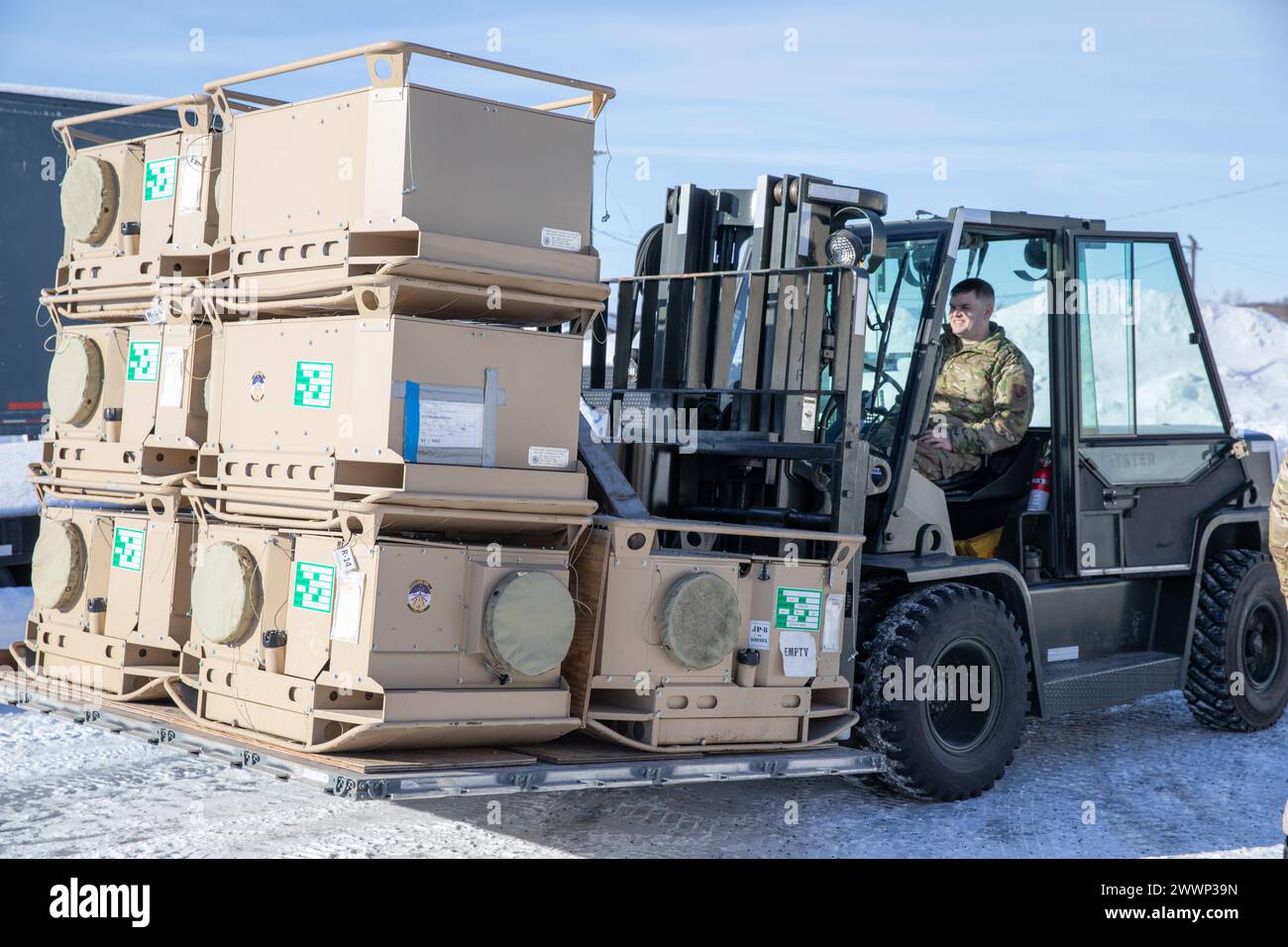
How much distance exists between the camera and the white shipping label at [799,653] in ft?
18.1

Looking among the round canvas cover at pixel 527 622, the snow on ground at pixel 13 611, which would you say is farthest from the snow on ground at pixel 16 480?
the round canvas cover at pixel 527 622

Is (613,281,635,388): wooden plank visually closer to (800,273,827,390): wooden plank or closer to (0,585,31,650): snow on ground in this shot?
(800,273,827,390): wooden plank

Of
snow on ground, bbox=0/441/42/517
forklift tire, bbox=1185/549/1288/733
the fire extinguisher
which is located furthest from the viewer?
snow on ground, bbox=0/441/42/517

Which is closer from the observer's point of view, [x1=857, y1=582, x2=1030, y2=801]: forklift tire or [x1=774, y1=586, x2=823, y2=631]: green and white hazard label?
[x1=774, y1=586, x2=823, y2=631]: green and white hazard label

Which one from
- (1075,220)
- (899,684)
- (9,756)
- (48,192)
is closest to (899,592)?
(899,684)

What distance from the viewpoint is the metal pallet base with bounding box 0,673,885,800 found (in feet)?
14.3

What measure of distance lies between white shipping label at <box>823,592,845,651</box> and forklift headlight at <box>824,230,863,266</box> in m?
1.41

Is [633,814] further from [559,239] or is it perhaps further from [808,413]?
[559,239]

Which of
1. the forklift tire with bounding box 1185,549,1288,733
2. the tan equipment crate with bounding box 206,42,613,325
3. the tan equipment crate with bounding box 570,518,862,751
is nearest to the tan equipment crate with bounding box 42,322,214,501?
the tan equipment crate with bounding box 206,42,613,325

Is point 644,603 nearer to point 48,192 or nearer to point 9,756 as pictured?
point 9,756

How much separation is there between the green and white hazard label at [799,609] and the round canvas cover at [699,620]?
272 mm

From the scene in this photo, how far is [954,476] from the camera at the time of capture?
23.4 ft

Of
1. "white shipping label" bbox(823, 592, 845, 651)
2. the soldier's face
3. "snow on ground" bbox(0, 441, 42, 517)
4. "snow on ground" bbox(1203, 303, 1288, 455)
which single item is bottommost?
"white shipping label" bbox(823, 592, 845, 651)

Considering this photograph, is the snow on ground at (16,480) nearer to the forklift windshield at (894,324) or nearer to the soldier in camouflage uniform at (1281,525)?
the forklift windshield at (894,324)
